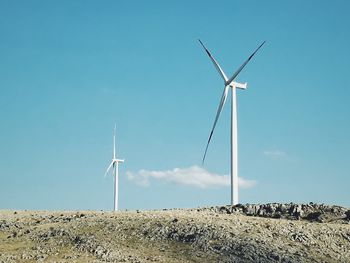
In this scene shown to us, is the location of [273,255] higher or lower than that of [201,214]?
lower

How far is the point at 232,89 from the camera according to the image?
204ft

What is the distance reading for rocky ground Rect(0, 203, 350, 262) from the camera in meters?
41.3

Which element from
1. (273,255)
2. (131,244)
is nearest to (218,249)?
(273,255)

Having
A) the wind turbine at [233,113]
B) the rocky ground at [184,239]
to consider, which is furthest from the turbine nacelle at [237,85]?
the rocky ground at [184,239]

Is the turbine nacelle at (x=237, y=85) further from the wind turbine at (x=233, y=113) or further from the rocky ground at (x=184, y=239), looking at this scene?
the rocky ground at (x=184, y=239)

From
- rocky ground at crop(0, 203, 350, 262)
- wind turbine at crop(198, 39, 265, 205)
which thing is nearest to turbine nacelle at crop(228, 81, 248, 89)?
wind turbine at crop(198, 39, 265, 205)

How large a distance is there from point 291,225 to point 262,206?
968cm

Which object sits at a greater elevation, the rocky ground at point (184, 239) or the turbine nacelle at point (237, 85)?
the turbine nacelle at point (237, 85)

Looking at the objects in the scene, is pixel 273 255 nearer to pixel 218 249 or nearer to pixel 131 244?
pixel 218 249

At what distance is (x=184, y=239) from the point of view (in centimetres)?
4403

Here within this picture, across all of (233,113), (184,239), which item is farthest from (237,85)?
(184,239)

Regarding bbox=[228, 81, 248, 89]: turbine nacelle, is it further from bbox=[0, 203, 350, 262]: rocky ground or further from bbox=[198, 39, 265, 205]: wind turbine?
bbox=[0, 203, 350, 262]: rocky ground

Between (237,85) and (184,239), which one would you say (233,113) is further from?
(184,239)

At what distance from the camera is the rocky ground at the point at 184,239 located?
41344 mm
